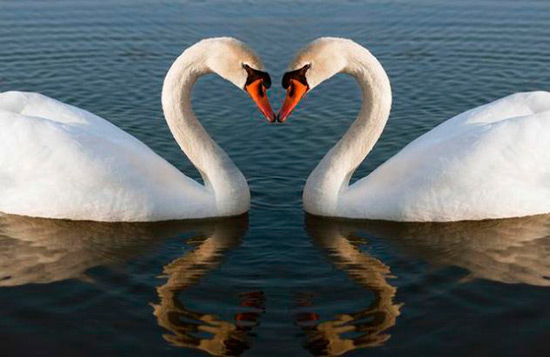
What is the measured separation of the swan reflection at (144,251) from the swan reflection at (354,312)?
0.67 meters

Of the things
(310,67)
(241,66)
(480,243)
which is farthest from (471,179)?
(241,66)

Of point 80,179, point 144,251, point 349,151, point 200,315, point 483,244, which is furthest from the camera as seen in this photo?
point 349,151

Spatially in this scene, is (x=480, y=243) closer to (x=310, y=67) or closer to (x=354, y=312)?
(x=354, y=312)

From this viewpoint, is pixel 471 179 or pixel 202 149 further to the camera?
pixel 202 149

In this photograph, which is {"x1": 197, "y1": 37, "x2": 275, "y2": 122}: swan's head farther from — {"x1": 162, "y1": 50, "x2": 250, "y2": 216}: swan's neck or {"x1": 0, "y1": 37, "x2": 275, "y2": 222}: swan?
{"x1": 162, "y1": 50, "x2": 250, "y2": 216}: swan's neck

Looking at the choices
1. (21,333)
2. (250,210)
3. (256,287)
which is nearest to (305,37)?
(250,210)

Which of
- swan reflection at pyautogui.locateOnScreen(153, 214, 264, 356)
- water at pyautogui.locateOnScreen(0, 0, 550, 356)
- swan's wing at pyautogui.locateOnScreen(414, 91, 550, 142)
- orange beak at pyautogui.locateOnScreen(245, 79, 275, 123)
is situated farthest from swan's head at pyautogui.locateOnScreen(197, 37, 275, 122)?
swan's wing at pyautogui.locateOnScreen(414, 91, 550, 142)

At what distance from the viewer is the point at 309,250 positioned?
10023 mm

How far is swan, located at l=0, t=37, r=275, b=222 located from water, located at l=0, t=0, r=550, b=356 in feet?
0.69

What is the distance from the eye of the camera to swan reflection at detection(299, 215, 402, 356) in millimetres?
7883

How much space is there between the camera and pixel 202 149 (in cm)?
1098

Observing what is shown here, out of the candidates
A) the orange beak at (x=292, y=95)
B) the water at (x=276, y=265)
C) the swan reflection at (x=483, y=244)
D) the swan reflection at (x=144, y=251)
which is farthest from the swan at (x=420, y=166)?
the swan reflection at (x=144, y=251)

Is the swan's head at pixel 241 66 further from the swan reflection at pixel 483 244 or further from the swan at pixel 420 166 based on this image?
the swan reflection at pixel 483 244

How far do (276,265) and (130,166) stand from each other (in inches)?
86.2
